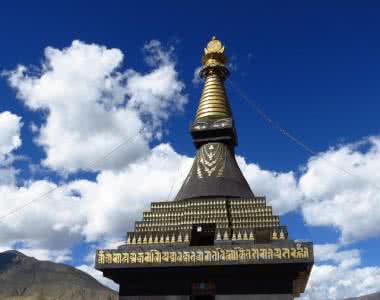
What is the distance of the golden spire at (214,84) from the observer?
43.8 m

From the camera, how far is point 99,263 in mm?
30422

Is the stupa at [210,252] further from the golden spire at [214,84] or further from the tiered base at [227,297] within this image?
the golden spire at [214,84]

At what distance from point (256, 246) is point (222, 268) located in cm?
249

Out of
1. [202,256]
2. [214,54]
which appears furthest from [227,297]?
[214,54]

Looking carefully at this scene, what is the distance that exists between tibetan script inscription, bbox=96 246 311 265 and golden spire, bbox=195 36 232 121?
16.6 m

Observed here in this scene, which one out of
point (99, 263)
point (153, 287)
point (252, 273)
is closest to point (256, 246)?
point (252, 273)

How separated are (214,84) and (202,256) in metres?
20.7

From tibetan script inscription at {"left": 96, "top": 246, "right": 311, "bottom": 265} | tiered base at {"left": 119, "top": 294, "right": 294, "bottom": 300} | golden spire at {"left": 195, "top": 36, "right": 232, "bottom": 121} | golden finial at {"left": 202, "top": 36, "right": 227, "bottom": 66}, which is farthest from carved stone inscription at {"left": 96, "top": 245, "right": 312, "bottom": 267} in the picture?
golden finial at {"left": 202, "top": 36, "right": 227, "bottom": 66}

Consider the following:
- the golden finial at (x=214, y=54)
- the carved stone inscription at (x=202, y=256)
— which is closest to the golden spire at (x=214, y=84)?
the golden finial at (x=214, y=54)

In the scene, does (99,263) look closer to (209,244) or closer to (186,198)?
(209,244)

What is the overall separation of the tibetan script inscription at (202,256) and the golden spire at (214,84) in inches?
654

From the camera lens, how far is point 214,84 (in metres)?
45.8

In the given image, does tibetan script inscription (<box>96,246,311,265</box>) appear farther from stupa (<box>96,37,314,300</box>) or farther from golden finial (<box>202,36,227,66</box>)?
golden finial (<box>202,36,227,66</box>)

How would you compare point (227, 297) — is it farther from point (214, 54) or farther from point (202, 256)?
point (214, 54)
